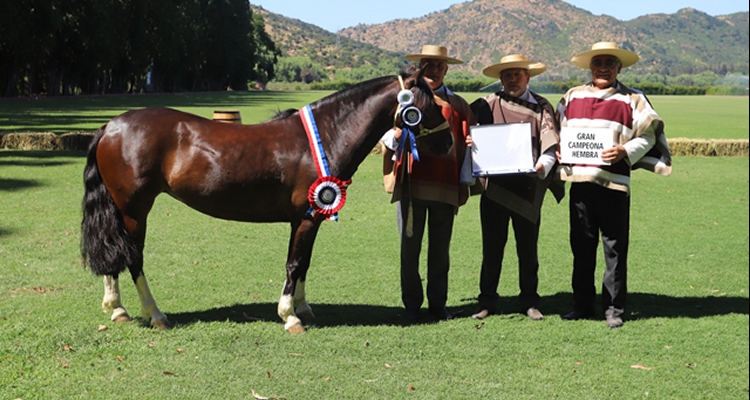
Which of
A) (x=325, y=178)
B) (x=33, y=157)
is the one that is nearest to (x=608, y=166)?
(x=325, y=178)

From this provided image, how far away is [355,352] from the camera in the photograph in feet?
18.0

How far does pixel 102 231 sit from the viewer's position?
5.88m

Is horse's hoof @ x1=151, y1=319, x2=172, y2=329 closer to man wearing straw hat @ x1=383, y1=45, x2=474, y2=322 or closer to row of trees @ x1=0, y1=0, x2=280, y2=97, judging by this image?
man wearing straw hat @ x1=383, y1=45, x2=474, y2=322

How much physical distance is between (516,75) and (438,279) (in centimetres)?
200

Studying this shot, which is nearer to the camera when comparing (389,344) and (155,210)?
(389,344)

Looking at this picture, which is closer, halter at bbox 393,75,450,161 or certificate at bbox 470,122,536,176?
halter at bbox 393,75,450,161

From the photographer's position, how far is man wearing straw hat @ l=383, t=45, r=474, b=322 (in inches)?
241

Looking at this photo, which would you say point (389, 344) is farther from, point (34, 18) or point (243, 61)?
point (243, 61)

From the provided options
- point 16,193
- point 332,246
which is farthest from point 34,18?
point 332,246

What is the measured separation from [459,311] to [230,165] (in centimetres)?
264

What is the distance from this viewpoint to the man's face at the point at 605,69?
6113 millimetres

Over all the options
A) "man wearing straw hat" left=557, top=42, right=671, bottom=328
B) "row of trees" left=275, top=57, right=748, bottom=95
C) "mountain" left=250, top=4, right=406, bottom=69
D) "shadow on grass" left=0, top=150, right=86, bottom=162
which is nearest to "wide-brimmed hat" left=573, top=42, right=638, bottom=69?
"man wearing straw hat" left=557, top=42, right=671, bottom=328

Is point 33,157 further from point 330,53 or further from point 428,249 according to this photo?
point 330,53

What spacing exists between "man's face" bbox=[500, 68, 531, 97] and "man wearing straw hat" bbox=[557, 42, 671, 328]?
1.35ft
